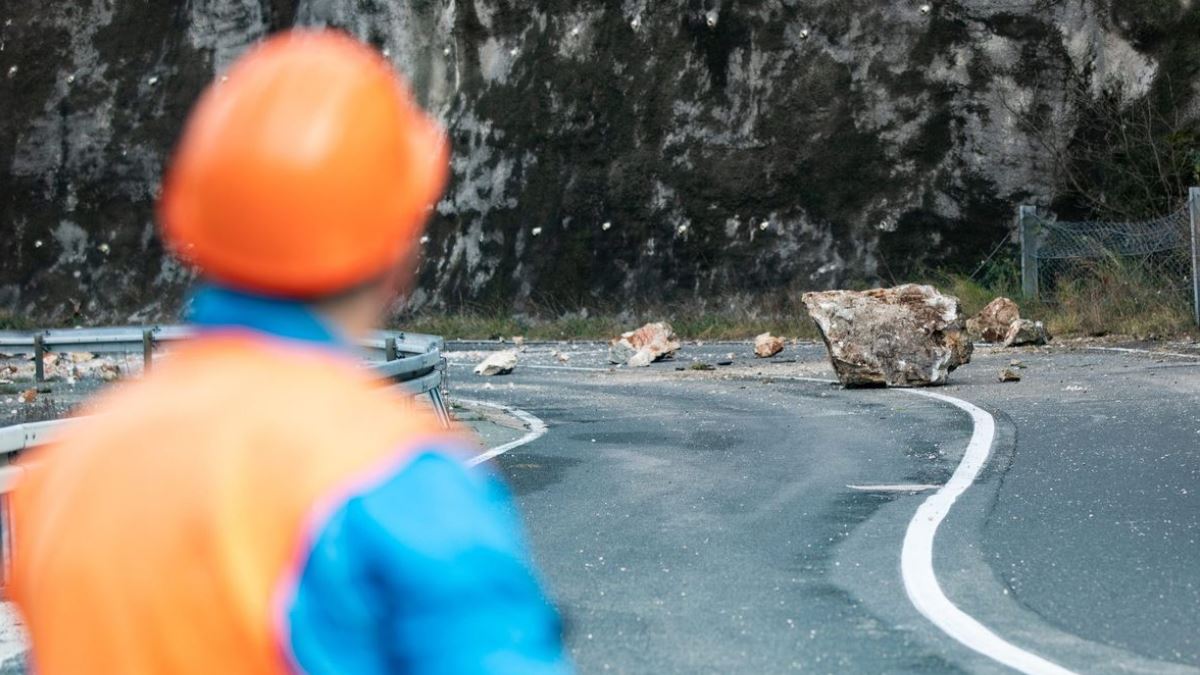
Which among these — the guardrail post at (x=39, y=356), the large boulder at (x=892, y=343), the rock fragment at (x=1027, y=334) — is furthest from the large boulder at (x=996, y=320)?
the guardrail post at (x=39, y=356)

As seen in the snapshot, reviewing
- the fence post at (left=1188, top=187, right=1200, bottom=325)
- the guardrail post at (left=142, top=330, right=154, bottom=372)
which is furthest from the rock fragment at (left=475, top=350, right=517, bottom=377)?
the fence post at (left=1188, top=187, right=1200, bottom=325)

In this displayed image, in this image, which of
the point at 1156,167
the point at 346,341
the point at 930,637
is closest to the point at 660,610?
the point at 930,637

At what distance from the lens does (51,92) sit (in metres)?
46.0

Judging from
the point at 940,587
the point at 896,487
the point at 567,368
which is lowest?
the point at 567,368

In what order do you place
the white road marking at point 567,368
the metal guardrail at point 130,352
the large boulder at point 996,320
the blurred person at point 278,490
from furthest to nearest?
1. the large boulder at point 996,320
2. the white road marking at point 567,368
3. the metal guardrail at point 130,352
4. the blurred person at point 278,490

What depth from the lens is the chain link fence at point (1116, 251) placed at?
2411cm

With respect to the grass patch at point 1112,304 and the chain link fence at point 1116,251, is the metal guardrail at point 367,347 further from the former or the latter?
the chain link fence at point 1116,251

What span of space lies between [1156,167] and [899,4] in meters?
6.98

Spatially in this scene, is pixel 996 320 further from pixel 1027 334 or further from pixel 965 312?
pixel 965 312

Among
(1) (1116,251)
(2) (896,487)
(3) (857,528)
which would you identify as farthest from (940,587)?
(1) (1116,251)

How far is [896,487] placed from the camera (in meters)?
9.93

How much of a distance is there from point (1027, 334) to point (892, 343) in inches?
257

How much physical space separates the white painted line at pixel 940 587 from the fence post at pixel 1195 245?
1244 cm

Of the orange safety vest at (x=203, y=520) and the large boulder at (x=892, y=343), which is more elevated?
the orange safety vest at (x=203, y=520)
